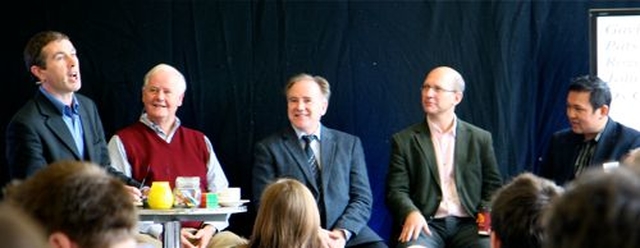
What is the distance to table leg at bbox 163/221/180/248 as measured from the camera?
387 cm

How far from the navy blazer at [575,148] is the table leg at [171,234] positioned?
1.96 meters

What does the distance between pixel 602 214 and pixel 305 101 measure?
3715 millimetres

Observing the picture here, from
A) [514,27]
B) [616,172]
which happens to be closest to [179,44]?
[514,27]

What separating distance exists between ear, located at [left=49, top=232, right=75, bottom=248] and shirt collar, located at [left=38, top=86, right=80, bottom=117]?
2.32 metres

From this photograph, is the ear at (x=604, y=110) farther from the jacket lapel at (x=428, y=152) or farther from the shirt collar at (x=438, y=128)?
the jacket lapel at (x=428, y=152)

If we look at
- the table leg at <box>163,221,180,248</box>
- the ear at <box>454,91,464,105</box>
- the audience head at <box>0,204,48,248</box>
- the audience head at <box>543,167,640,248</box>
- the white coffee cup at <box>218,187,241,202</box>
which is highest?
the audience head at <box>0,204,48,248</box>

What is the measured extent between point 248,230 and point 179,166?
2.00 feet

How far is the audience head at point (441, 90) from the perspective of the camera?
4.78 m

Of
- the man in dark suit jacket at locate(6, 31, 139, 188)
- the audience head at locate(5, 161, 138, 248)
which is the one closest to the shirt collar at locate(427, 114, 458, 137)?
the man in dark suit jacket at locate(6, 31, 139, 188)

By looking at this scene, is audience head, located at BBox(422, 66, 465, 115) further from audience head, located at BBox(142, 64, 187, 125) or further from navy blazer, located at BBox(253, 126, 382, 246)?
audience head, located at BBox(142, 64, 187, 125)

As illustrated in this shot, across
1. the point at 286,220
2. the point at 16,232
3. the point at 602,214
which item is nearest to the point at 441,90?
the point at 286,220

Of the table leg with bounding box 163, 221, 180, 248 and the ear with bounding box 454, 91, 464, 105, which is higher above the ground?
the ear with bounding box 454, 91, 464, 105

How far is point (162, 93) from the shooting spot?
4680 mm

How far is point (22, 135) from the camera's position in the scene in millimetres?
3809
